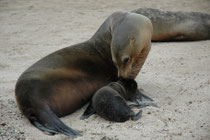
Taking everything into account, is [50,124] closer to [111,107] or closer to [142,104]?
[111,107]

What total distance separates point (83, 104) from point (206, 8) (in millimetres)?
6592

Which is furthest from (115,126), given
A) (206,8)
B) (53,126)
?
(206,8)

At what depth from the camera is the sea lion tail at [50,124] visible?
10.2ft

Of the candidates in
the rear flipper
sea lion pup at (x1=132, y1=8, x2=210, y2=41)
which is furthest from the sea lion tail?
sea lion pup at (x1=132, y1=8, x2=210, y2=41)

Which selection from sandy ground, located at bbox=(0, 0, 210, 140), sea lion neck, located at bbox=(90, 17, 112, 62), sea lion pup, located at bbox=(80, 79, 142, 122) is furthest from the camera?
sea lion neck, located at bbox=(90, 17, 112, 62)

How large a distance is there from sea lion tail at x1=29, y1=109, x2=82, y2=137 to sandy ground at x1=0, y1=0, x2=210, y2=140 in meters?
0.07

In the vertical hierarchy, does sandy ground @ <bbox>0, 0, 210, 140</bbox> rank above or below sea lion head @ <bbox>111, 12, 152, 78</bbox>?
below

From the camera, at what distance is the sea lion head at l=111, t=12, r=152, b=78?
366cm

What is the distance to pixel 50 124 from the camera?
3.18m

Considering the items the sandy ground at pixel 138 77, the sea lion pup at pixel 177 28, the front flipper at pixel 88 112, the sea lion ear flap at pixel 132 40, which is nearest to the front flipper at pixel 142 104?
the sandy ground at pixel 138 77

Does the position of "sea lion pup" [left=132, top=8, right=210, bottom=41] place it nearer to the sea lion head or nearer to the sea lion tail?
the sea lion head

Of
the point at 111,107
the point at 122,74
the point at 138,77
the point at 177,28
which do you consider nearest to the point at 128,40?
the point at 122,74

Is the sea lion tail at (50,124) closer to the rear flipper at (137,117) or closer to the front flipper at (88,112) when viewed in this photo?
the front flipper at (88,112)

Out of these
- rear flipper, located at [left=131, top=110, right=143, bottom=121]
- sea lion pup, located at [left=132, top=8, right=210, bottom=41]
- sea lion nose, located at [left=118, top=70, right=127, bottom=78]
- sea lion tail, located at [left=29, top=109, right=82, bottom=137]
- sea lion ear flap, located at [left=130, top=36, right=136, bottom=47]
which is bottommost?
sea lion pup, located at [left=132, top=8, right=210, bottom=41]
